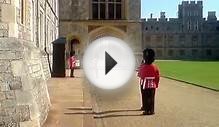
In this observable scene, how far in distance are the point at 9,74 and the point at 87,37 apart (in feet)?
108

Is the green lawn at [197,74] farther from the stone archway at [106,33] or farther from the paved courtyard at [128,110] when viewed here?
the stone archway at [106,33]

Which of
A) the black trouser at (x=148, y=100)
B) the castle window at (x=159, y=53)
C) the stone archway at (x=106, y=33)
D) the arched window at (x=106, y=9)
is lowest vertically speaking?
the castle window at (x=159, y=53)

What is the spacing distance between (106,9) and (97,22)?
1580mm

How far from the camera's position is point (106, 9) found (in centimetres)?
4309

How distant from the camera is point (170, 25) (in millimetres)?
94312

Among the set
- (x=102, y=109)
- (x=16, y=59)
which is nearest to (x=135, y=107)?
(x=102, y=109)

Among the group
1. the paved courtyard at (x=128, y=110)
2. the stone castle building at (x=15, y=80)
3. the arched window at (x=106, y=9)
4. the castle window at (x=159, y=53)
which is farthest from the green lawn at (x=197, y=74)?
the castle window at (x=159, y=53)

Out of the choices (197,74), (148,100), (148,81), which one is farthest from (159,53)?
(148,100)

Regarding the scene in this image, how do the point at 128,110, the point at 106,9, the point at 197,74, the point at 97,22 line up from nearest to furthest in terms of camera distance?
the point at 128,110 < the point at 197,74 < the point at 97,22 < the point at 106,9

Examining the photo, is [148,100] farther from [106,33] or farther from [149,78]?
[106,33]

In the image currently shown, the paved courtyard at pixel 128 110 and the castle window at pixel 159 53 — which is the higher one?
the paved courtyard at pixel 128 110

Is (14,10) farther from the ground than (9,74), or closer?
farther from the ground

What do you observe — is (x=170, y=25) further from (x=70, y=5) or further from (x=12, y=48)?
(x=12, y=48)

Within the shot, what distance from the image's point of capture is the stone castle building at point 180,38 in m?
89.2
